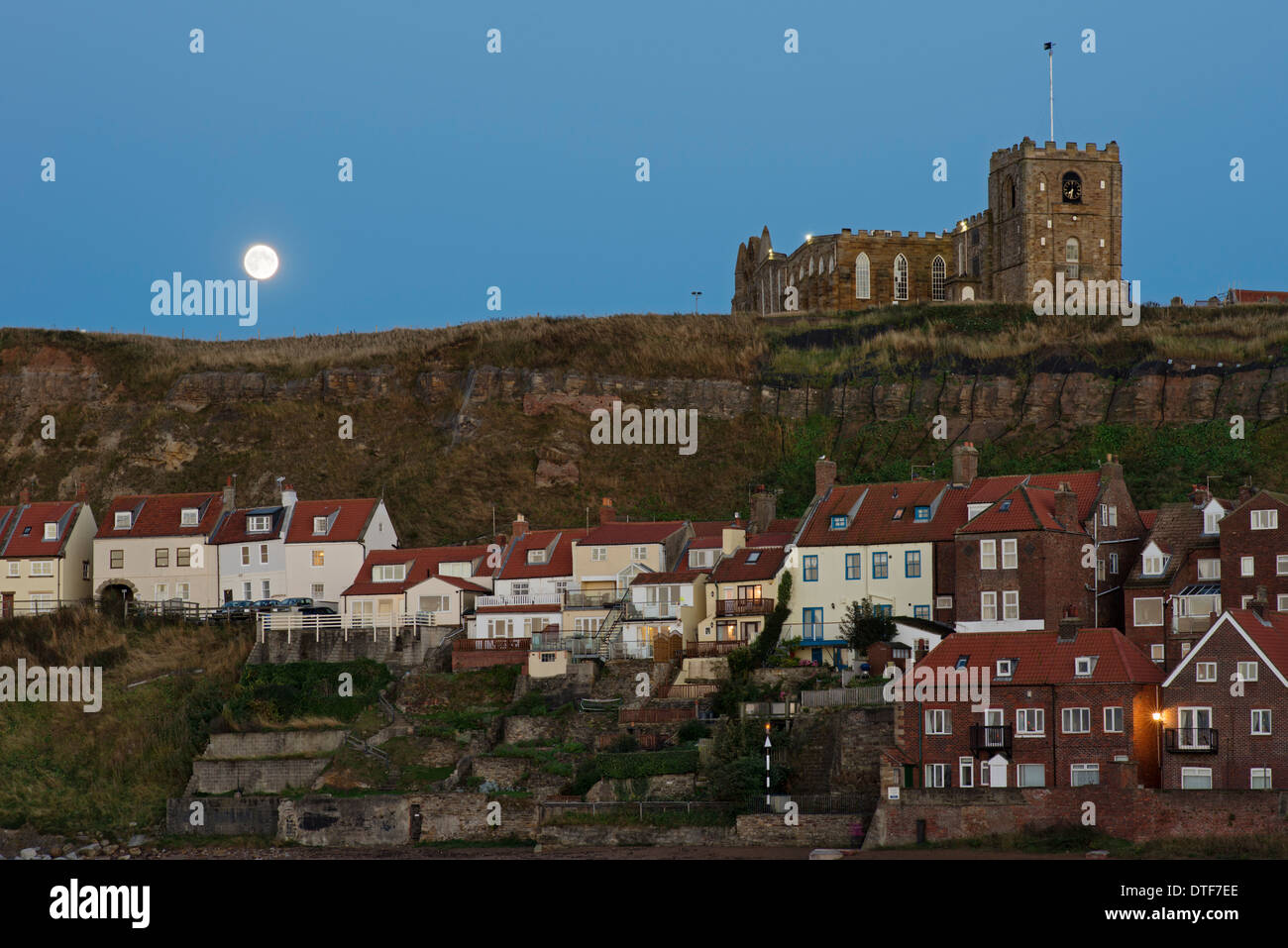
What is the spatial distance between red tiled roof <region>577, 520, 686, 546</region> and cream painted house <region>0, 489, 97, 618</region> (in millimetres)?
24967

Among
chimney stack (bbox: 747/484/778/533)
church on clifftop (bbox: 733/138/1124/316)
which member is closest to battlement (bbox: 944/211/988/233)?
church on clifftop (bbox: 733/138/1124/316)

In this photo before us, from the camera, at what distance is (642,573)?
79.9m

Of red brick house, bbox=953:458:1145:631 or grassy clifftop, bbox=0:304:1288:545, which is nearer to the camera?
red brick house, bbox=953:458:1145:631

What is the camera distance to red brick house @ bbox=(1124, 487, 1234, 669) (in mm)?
67688

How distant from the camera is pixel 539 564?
8306 cm

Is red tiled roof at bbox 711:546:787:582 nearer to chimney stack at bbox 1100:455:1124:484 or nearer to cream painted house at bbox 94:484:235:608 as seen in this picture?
chimney stack at bbox 1100:455:1124:484

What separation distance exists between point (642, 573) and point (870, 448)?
91.8 feet

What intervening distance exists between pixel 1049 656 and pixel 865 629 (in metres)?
10.4

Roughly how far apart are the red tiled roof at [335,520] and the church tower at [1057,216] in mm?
49169

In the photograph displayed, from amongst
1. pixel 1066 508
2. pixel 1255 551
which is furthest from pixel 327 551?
pixel 1255 551

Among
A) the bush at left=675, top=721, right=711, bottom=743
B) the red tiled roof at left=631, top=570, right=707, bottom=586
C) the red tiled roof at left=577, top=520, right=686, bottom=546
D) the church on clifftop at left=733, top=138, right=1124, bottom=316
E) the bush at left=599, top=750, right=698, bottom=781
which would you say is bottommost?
the bush at left=599, top=750, right=698, bottom=781
